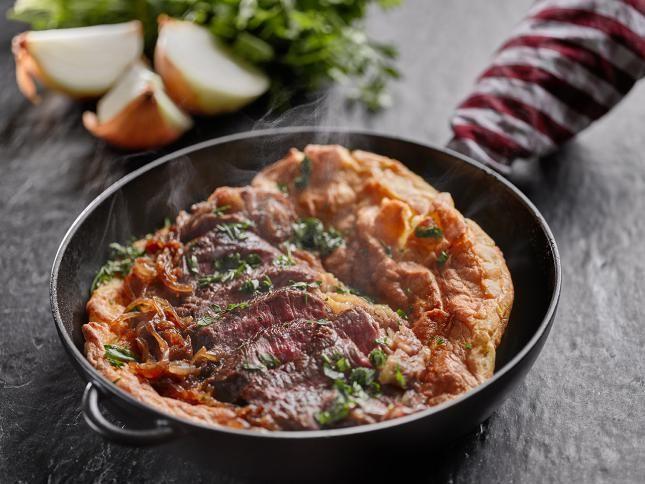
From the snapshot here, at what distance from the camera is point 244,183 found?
5.07 metres

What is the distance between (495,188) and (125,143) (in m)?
3.09

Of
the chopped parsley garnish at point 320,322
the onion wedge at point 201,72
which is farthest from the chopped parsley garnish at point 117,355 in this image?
the onion wedge at point 201,72

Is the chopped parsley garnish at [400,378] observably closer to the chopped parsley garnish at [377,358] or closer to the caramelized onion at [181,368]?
the chopped parsley garnish at [377,358]

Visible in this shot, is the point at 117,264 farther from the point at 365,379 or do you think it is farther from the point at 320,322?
the point at 365,379

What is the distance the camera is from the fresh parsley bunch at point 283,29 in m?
6.38

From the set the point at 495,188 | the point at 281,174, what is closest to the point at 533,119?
the point at 495,188

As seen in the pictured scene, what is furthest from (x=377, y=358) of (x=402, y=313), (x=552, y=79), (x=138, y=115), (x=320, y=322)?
(x=138, y=115)

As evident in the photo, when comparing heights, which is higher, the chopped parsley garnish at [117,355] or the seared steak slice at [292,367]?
the seared steak slice at [292,367]

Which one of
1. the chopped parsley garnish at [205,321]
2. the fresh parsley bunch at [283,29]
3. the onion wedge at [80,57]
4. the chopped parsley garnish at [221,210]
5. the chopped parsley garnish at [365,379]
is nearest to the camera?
the chopped parsley garnish at [365,379]

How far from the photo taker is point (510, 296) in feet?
12.4

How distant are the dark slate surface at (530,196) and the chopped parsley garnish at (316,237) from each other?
1113 mm

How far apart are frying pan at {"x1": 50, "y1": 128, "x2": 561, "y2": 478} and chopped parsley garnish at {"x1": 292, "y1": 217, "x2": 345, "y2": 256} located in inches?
32.4

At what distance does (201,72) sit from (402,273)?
302 cm

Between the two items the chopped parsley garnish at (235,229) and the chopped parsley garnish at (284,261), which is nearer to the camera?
the chopped parsley garnish at (284,261)
